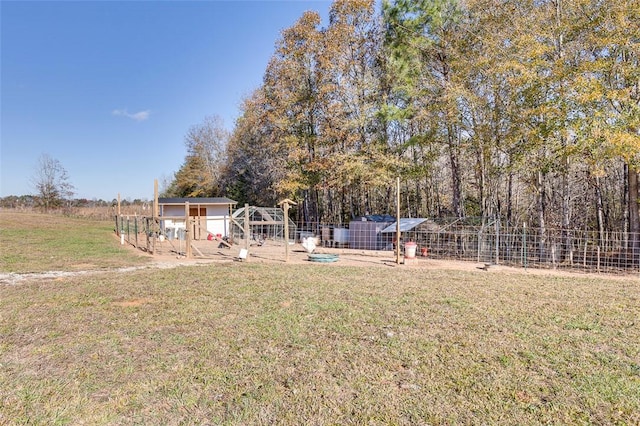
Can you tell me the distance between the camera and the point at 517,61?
10.2 m

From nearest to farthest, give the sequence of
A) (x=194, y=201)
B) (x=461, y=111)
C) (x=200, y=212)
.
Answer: (x=461, y=111), (x=194, y=201), (x=200, y=212)

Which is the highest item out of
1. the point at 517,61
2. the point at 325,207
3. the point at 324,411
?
the point at 517,61

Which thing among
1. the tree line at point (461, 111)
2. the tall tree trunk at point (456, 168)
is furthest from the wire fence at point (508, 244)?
the tall tree trunk at point (456, 168)

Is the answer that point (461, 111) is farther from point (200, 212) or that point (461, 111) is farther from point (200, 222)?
point (200, 212)

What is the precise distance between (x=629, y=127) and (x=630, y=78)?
1.44 m

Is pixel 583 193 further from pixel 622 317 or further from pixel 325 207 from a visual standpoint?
pixel 325 207

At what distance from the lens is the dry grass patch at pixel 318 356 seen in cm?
262

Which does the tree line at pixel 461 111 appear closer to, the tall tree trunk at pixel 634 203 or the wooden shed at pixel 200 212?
the tall tree trunk at pixel 634 203

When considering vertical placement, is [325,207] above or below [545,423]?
above

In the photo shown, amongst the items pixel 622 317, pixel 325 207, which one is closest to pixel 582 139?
pixel 622 317

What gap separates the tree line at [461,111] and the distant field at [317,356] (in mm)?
5119

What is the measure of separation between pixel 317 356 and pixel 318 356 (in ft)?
0.03

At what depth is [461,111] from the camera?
12.5 metres

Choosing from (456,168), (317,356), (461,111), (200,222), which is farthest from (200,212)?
(317,356)
